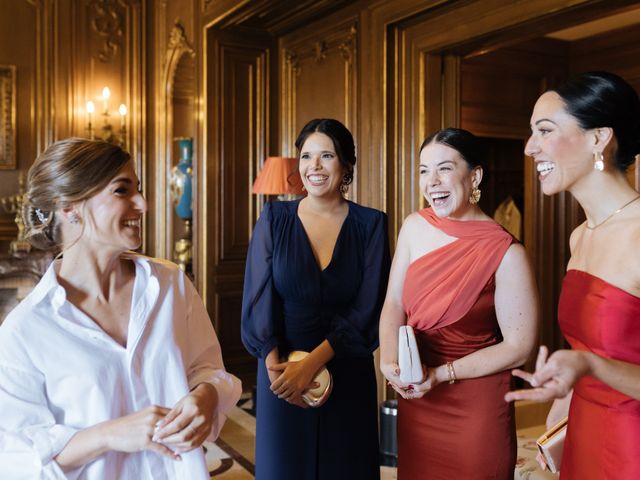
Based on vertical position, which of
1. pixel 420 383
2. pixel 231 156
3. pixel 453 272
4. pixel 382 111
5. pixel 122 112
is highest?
pixel 122 112

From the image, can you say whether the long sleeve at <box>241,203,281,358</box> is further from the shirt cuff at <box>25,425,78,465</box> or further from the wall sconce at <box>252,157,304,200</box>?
the wall sconce at <box>252,157,304,200</box>

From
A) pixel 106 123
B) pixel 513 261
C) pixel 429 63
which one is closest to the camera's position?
pixel 513 261

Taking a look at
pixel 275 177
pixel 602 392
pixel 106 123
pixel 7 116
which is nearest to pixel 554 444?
pixel 602 392

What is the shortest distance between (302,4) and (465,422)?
3704 mm

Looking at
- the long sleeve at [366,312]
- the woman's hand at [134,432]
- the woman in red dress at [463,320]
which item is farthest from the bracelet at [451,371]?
the woman's hand at [134,432]

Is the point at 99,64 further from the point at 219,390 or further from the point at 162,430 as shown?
the point at 162,430

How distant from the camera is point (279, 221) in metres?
2.38

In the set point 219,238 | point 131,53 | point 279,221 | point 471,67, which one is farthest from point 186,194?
point 279,221

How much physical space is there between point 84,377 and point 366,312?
107cm

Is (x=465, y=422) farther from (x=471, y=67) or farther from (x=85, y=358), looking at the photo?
(x=471, y=67)

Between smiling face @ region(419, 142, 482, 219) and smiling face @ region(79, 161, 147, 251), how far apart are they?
83 cm

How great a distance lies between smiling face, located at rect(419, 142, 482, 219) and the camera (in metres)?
1.93

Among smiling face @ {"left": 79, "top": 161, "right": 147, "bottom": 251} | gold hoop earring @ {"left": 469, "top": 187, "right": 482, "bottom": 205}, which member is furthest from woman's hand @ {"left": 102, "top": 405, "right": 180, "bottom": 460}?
gold hoop earring @ {"left": 469, "top": 187, "right": 482, "bottom": 205}

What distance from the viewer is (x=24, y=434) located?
1.40m
